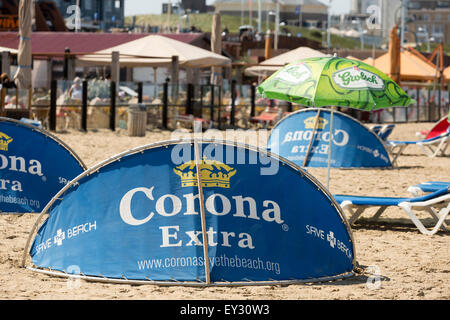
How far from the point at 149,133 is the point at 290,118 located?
764 cm

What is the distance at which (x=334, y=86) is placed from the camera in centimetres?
885

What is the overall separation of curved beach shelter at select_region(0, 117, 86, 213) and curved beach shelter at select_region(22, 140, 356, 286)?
245cm

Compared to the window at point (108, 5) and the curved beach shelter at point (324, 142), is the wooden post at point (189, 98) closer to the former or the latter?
the curved beach shelter at point (324, 142)

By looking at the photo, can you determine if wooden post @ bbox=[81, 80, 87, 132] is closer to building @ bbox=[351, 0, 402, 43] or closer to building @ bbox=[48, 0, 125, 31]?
building @ bbox=[351, 0, 402, 43]

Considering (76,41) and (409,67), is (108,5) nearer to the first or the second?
(76,41)

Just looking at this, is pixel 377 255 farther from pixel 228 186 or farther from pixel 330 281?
pixel 228 186

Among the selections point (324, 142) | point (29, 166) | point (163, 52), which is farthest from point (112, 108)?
point (29, 166)

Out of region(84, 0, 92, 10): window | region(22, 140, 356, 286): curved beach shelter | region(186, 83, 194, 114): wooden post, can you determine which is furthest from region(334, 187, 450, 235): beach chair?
region(84, 0, 92, 10): window

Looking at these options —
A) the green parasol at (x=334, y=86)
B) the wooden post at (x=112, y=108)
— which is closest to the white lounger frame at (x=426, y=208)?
the green parasol at (x=334, y=86)

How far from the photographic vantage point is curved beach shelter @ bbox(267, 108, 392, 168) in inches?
542

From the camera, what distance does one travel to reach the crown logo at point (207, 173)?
6027mm

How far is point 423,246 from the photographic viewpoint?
7898 mm

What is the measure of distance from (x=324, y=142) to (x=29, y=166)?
20.8ft

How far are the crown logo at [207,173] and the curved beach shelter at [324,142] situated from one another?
755cm
